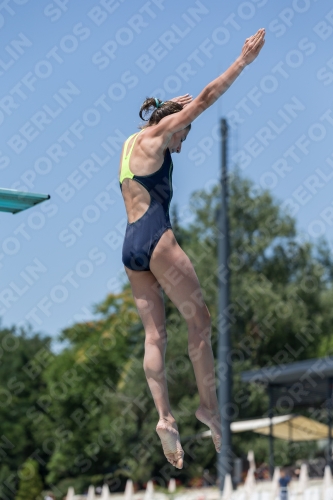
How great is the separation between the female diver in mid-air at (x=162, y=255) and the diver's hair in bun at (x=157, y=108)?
0.06 m

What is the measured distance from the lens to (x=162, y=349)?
536 cm

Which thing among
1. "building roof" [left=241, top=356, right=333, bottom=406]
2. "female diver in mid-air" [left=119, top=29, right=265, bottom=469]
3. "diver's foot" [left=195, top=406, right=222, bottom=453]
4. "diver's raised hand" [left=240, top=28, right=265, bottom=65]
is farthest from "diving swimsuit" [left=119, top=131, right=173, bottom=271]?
"building roof" [left=241, top=356, right=333, bottom=406]

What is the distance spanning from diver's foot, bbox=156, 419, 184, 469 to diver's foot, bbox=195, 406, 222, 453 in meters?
0.24

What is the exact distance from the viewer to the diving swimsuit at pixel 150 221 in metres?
5.23

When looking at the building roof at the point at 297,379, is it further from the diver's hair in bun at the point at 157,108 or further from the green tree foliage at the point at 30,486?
the green tree foliage at the point at 30,486

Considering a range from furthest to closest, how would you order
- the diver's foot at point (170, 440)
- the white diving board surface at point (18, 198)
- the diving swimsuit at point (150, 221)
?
the white diving board surface at point (18, 198) < the diving swimsuit at point (150, 221) < the diver's foot at point (170, 440)

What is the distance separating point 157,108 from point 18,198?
112 cm

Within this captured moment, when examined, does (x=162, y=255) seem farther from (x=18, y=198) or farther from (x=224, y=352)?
(x=224, y=352)

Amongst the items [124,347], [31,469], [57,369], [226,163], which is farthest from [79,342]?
[226,163]

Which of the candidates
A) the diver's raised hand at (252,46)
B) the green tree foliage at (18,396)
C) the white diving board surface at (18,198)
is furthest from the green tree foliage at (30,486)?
the diver's raised hand at (252,46)

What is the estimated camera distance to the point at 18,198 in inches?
230

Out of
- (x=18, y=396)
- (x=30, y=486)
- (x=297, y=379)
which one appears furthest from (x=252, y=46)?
(x=18, y=396)

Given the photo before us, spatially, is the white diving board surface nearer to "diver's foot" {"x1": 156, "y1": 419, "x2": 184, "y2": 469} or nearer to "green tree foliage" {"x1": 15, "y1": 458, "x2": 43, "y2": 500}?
"diver's foot" {"x1": 156, "y1": 419, "x2": 184, "y2": 469}

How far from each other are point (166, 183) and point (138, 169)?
0.19 m
